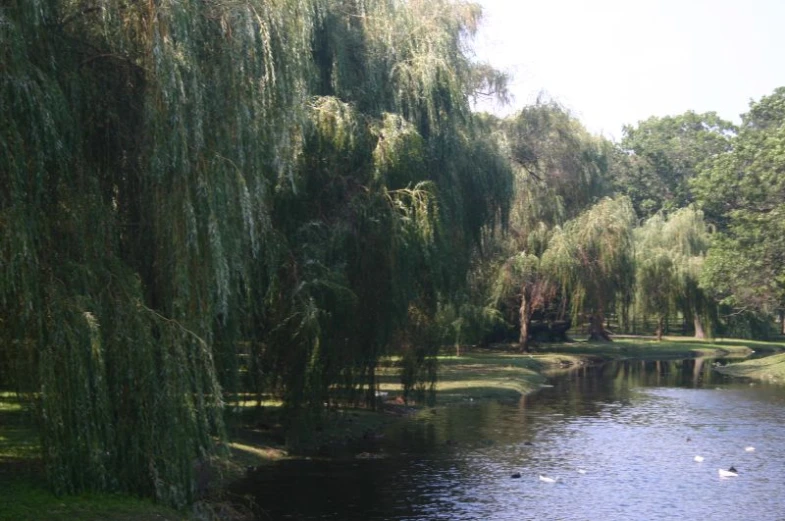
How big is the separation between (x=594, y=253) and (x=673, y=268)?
1237 cm

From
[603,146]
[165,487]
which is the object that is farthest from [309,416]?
[603,146]

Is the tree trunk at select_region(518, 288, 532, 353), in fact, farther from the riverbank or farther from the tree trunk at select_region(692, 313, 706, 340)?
the tree trunk at select_region(692, 313, 706, 340)

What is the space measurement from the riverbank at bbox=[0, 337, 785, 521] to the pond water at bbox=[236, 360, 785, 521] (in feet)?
2.32

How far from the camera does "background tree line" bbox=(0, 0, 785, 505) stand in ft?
38.5

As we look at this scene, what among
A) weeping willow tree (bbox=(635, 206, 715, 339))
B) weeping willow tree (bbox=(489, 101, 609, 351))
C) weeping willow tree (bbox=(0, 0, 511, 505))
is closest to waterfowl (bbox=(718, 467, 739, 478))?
weeping willow tree (bbox=(0, 0, 511, 505))

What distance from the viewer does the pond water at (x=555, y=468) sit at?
51.1 feet

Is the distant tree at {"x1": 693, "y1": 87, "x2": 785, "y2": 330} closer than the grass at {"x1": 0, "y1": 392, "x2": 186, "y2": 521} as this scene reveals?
No

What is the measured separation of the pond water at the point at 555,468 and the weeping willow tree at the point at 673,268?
70.9ft

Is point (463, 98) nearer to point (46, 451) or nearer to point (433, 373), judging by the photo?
point (433, 373)

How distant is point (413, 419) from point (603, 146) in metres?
23.0

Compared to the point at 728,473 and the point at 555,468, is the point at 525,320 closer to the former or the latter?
the point at 555,468

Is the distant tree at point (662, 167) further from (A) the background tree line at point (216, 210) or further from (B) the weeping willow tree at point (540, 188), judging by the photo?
(A) the background tree line at point (216, 210)

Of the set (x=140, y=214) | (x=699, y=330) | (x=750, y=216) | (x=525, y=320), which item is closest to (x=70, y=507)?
(x=140, y=214)

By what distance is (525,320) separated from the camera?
44.9 meters
